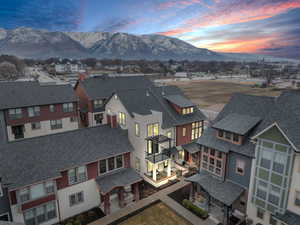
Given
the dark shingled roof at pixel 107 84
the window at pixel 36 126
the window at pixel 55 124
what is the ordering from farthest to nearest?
the dark shingled roof at pixel 107 84, the window at pixel 55 124, the window at pixel 36 126

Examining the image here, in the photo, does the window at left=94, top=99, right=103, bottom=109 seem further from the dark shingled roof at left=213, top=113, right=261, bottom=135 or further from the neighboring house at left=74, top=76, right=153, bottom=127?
the dark shingled roof at left=213, top=113, right=261, bottom=135

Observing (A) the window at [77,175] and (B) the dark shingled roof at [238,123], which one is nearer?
(A) the window at [77,175]

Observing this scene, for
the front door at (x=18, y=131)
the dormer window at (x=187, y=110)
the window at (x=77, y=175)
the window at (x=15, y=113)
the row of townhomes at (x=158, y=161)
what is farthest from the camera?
the front door at (x=18, y=131)

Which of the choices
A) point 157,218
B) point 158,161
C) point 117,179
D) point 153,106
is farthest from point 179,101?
point 157,218

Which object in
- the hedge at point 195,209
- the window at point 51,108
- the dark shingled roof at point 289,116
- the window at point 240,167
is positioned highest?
the dark shingled roof at point 289,116

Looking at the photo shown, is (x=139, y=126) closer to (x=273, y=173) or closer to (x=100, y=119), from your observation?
(x=273, y=173)

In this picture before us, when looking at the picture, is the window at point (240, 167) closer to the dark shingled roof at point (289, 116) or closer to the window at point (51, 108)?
the dark shingled roof at point (289, 116)

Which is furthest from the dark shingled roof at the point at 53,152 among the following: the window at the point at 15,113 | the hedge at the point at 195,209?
the window at the point at 15,113
